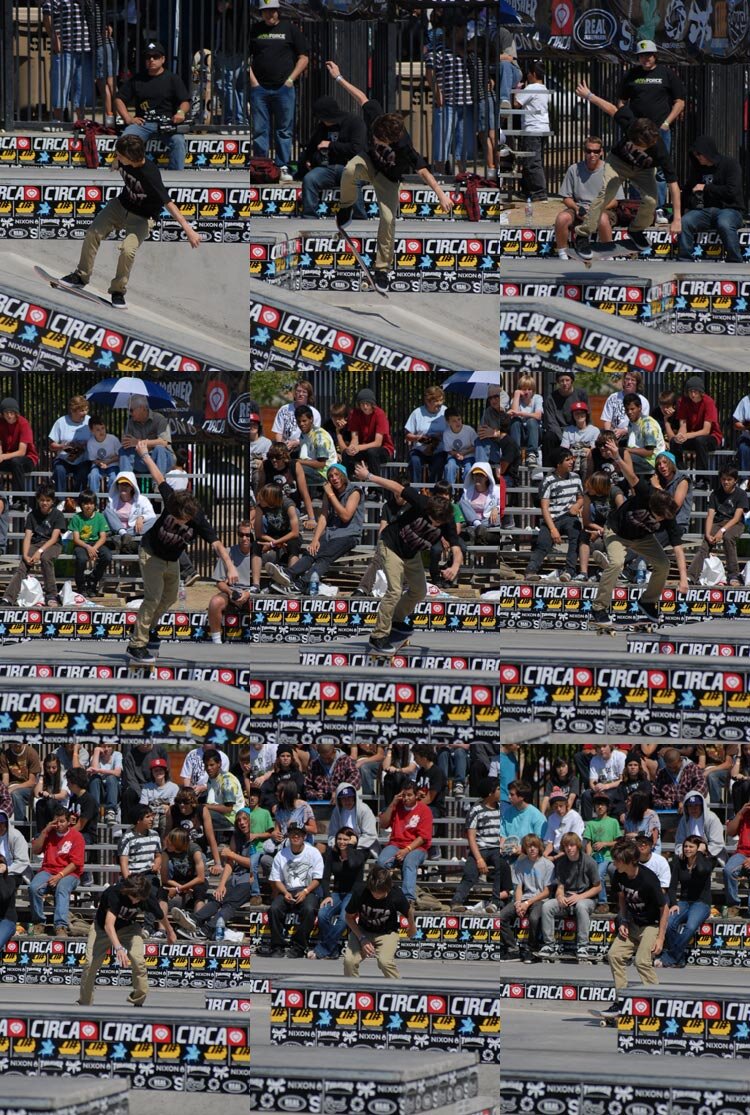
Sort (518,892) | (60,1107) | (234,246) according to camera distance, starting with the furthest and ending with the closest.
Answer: (234,246) < (518,892) < (60,1107)

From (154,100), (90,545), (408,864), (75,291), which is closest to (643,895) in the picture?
(408,864)

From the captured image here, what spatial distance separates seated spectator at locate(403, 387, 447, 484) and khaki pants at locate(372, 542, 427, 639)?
5.05 feet

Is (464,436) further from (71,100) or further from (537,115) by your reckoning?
(71,100)

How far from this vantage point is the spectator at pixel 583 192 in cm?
1775

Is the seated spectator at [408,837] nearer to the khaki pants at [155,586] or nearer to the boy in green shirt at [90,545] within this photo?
the khaki pants at [155,586]

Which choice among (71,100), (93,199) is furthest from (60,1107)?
(71,100)

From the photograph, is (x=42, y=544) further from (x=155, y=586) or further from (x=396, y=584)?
(x=396, y=584)

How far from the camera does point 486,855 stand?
55.0 ft

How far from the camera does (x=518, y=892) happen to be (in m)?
16.5

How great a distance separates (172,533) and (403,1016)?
4.88m

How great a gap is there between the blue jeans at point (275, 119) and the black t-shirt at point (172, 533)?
154 inches

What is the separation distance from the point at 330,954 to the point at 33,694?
3784mm

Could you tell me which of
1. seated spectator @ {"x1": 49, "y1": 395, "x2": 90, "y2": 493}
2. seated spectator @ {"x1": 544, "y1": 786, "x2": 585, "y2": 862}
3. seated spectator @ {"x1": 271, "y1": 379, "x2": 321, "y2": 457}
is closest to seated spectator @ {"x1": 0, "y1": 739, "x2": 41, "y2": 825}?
seated spectator @ {"x1": 49, "y1": 395, "x2": 90, "y2": 493}

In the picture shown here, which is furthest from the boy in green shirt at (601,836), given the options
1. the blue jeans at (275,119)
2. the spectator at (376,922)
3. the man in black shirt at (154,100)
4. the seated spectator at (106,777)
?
the man in black shirt at (154,100)
